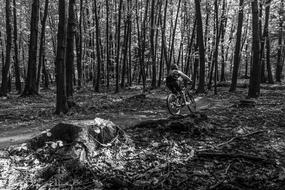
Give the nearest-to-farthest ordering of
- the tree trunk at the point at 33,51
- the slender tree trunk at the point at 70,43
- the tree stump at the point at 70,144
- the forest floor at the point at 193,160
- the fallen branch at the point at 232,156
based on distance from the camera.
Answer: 1. the forest floor at the point at 193,160
2. the tree stump at the point at 70,144
3. the fallen branch at the point at 232,156
4. the slender tree trunk at the point at 70,43
5. the tree trunk at the point at 33,51

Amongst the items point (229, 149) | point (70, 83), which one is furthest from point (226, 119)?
point (70, 83)

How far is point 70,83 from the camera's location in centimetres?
1470

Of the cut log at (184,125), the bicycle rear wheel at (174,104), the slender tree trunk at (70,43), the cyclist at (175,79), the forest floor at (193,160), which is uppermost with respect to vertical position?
the slender tree trunk at (70,43)

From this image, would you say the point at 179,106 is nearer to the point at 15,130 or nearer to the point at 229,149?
the point at 229,149

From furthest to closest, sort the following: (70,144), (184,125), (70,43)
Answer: (70,43), (184,125), (70,144)

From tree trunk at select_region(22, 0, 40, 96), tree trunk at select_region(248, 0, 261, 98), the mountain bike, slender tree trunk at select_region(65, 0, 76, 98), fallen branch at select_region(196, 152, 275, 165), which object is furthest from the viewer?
tree trunk at select_region(22, 0, 40, 96)

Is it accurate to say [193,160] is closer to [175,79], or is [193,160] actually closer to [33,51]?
[175,79]

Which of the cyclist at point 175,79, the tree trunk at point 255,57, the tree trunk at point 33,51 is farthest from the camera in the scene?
the tree trunk at point 33,51

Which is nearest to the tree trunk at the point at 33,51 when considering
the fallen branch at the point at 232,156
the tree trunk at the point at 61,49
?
the tree trunk at the point at 61,49

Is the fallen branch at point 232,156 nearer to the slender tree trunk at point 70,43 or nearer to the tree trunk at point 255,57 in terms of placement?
the slender tree trunk at point 70,43

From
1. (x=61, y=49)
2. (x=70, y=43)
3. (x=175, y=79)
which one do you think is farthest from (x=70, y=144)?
(x=70, y=43)

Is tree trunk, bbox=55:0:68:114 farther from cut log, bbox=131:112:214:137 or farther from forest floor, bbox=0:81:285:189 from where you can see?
cut log, bbox=131:112:214:137

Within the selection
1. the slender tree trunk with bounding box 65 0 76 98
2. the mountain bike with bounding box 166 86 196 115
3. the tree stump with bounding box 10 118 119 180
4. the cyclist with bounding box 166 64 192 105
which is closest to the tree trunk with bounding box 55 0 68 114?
the slender tree trunk with bounding box 65 0 76 98

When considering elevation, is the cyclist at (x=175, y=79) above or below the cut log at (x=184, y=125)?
above
